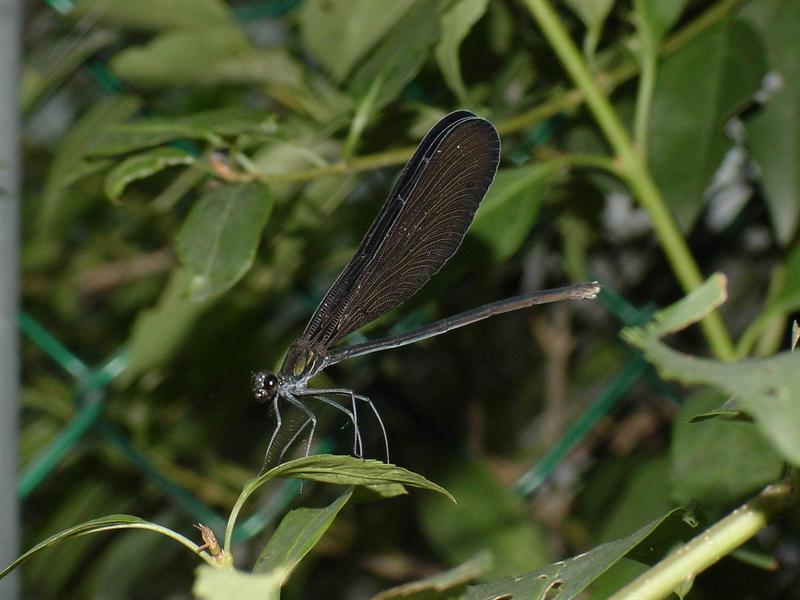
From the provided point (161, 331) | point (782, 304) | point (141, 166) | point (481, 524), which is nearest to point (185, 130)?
point (141, 166)

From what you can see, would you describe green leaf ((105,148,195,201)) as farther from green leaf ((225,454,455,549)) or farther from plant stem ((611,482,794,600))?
plant stem ((611,482,794,600))

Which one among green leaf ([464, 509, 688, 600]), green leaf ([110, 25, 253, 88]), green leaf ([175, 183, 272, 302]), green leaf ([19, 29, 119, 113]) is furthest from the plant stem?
green leaf ([19, 29, 119, 113])

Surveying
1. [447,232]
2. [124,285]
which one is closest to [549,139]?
[447,232]

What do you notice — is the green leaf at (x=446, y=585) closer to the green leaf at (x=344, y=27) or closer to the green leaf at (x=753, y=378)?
the green leaf at (x=753, y=378)

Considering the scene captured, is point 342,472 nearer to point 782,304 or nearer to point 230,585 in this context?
point 230,585

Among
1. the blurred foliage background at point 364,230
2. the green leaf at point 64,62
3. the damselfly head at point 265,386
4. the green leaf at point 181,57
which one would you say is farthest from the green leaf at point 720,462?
the green leaf at point 64,62

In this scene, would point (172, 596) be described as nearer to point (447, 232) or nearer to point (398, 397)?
point (398, 397)
